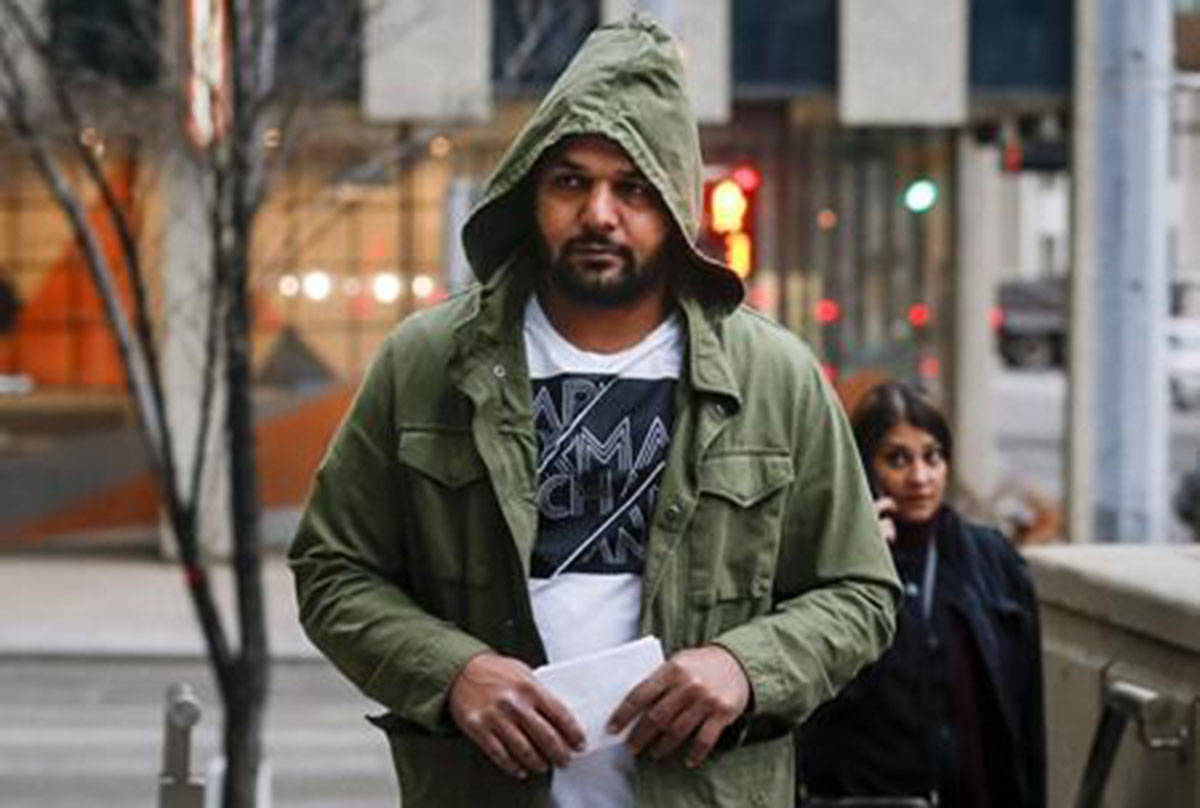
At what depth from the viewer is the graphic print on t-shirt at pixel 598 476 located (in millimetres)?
3645

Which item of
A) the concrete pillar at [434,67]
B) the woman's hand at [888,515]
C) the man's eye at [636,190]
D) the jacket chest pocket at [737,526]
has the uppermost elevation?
the concrete pillar at [434,67]

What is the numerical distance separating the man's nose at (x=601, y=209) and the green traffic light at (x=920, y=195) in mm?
21716

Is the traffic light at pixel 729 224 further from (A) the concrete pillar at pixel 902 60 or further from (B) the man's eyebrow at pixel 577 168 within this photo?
(B) the man's eyebrow at pixel 577 168

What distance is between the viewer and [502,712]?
11.4 ft

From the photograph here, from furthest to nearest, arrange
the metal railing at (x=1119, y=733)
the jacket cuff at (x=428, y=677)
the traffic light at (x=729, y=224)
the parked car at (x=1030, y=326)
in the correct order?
the parked car at (x=1030, y=326), the traffic light at (x=729, y=224), the metal railing at (x=1119, y=733), the jacket cuff at (x=428, y=677)

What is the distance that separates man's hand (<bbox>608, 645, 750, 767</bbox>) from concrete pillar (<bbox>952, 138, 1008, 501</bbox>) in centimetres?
2195

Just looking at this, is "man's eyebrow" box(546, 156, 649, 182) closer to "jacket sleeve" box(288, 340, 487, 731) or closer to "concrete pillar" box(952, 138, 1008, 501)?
"jacket sleeve" box(288, 340, 487, 731)

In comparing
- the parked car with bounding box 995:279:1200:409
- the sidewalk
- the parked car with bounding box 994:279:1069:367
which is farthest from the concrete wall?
the parked car with bounding box 994:279:1069:367

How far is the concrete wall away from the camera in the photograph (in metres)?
4.83

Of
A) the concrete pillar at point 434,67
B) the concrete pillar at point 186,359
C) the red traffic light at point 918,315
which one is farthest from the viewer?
the red traffic light at point 918,315

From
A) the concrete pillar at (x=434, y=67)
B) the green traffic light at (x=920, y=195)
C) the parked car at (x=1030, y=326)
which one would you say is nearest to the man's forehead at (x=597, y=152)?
the concrete pillar at (x=434, y=67)

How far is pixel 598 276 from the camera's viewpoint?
3.67 meters

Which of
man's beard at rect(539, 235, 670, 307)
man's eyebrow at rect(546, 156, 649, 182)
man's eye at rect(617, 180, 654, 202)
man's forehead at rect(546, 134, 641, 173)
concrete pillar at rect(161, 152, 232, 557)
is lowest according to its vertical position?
concrete pillar at rect(161, 152, 232, 557)

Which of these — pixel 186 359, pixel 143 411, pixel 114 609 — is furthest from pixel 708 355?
pixel 186 359
